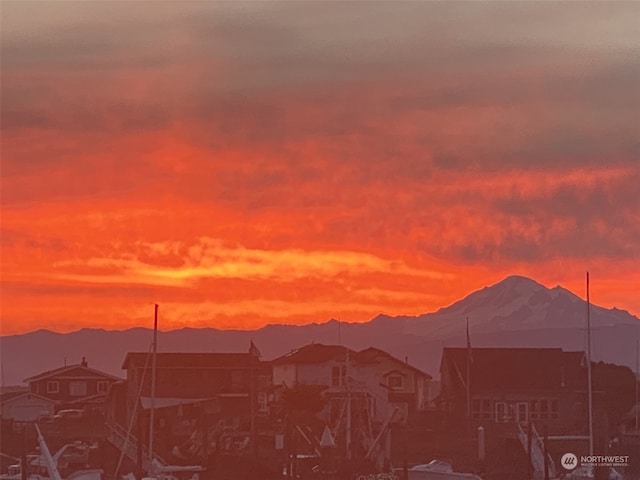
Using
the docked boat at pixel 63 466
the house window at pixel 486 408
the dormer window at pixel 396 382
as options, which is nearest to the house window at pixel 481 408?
the house window at pixel 486 408

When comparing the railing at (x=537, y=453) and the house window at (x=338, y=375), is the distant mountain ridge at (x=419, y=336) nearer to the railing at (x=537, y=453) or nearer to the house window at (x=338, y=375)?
the house window at (x=338, y=375)

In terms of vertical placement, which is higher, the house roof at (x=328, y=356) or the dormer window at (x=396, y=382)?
the house roof at (x=328, y=356)

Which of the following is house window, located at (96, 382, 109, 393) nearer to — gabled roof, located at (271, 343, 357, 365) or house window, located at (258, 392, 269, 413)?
house window, located at (258, 392, 269, 413)

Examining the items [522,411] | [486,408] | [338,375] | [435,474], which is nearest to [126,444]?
[435,474]

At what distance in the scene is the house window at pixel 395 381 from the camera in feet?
200

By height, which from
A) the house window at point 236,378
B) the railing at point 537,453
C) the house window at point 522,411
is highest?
the house window at point 236,378

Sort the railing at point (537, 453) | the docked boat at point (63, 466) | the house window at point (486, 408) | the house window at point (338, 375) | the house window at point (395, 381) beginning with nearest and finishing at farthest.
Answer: the railing at point (537, 453) < the docked boat at point (63, 466) < the house window at point (486, 408) < the house window at point (338, 375) < the house window at point (395, 381)

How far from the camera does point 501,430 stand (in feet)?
172

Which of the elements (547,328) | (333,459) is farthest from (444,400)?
(547,328)

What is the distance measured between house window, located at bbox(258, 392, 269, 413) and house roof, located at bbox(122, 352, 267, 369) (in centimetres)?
126

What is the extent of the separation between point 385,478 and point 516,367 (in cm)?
1536

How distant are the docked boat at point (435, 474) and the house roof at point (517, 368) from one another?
40.1 ft

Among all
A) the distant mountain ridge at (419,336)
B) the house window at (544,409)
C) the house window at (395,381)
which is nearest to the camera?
the house window at (544,409)

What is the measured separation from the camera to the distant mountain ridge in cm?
8944
